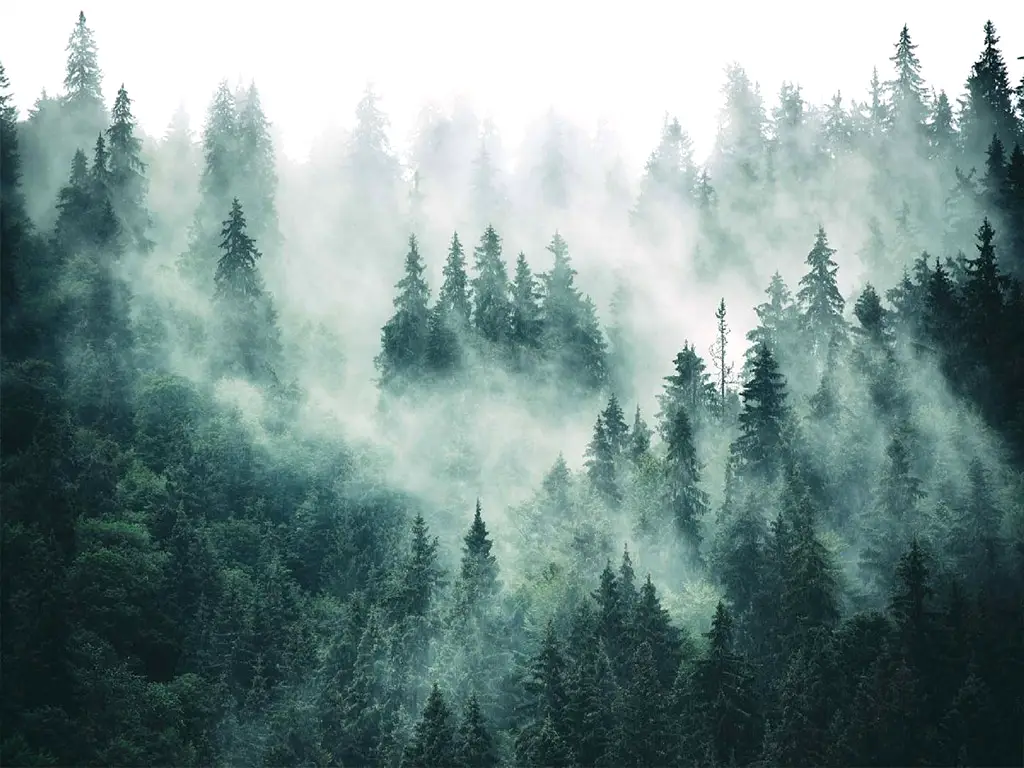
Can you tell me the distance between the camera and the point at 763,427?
3305 inches

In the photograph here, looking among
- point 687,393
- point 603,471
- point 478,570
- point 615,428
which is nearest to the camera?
point 478,570

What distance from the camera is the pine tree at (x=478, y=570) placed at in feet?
245

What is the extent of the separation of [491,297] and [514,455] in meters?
14.5

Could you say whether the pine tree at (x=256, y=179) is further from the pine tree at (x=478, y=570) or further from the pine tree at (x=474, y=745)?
the pine tree at (x=474, y=745)

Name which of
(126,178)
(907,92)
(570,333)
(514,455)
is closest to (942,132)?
(907,92)

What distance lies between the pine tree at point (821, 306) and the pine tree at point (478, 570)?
34.1 meters

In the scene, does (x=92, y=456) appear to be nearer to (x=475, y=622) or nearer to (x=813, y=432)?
(x=475, y=622)

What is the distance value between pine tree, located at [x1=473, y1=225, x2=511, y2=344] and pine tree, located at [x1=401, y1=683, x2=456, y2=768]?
1699 inches

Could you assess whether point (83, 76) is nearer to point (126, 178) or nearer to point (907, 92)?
point (126, 178)

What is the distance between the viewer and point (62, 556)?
69312mm

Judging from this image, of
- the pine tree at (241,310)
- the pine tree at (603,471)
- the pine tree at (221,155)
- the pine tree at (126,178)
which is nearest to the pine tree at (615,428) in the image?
the pine tree at (603,471)

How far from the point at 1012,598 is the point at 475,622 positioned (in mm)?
28902

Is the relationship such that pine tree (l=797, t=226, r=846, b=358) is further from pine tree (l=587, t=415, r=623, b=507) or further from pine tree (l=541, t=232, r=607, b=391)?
pine tree (l=587, t=415, r=623, b=507)


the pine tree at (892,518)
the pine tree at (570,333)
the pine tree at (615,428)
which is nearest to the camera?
the pine tree at (892,518)
